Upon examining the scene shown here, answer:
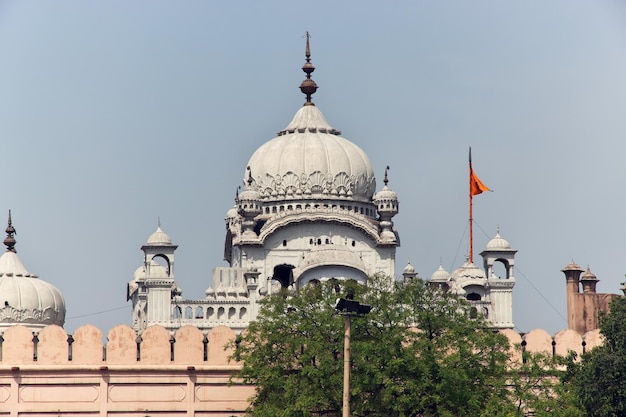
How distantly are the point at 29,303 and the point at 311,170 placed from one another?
829 inches

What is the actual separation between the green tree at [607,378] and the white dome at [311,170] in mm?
33977

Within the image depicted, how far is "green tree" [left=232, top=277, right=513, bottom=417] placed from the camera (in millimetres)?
50625

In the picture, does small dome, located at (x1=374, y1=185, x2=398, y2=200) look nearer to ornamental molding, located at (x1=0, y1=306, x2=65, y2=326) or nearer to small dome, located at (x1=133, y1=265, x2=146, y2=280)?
small dome, located at (x1=133, y1=265, x2=146, y2=280)

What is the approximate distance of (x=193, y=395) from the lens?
178 ft

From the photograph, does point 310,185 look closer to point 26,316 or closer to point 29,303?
point 29,303

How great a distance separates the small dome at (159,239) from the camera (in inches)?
3152

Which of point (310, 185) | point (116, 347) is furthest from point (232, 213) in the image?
point (116, 347)

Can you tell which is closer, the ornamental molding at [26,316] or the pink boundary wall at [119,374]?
the pink boundary wall at [119,374]

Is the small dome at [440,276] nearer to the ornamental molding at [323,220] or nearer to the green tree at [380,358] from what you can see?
the ornamental molding at [323,220]

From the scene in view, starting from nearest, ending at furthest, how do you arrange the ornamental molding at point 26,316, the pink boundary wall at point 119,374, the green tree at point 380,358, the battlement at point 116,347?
the green tree at point 380,358
the pink boundary wall at point 119,374
the battlement at point 116,347
the ornamental molding at point 26,316

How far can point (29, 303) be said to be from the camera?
6588 cm

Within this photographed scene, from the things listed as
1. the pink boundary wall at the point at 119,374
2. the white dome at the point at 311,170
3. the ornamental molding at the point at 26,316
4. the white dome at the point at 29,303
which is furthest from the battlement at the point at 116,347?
the white dome at the point at 311,170

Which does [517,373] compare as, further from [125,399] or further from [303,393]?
[125,399]

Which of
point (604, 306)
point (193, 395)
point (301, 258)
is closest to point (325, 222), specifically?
point (301, 258)
